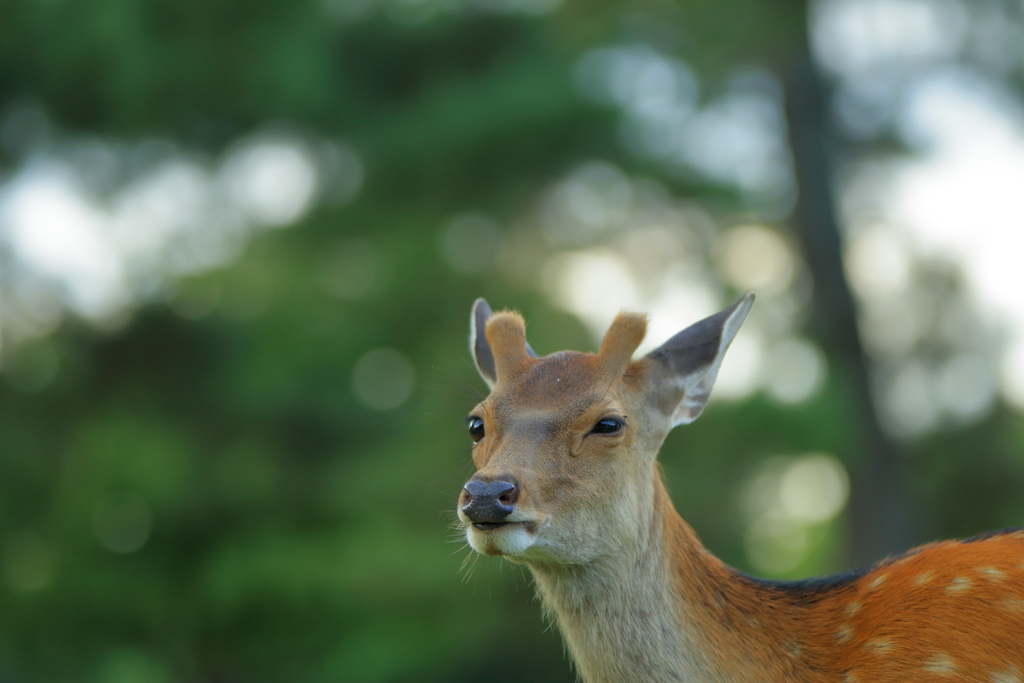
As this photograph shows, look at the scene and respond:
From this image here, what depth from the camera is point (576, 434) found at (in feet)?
14.1

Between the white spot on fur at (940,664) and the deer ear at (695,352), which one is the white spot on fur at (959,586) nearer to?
the white spot on fur at (940,664)

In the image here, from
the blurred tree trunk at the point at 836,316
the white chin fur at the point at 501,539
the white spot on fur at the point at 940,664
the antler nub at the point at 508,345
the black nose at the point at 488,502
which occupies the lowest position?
the white spot on fur at the point at 940,664

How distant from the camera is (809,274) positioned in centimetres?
1778

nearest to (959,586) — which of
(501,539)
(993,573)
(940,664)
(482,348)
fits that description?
(993,573)

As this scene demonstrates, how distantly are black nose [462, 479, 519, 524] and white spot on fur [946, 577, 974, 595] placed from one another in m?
1.76

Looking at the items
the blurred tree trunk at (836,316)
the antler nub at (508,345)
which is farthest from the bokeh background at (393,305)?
the antler nub at (508,345)

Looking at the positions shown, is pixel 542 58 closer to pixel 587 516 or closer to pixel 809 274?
pixel 809 274

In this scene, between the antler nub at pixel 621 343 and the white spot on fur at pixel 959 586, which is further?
the antler nub at pixel 621 343

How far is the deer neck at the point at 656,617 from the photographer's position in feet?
13.3

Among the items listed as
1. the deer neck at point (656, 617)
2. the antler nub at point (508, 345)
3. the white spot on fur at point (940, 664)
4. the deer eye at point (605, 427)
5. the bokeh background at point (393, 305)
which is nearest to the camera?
the white spot on fur at point (940, 664)

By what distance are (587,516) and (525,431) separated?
17.8 inches

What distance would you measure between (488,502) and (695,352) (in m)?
1.47

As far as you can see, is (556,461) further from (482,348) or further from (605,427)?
(482,348)

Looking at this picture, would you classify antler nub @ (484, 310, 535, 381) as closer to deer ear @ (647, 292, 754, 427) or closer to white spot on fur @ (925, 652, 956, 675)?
deer ear @ (647, 292, 754, 427)
